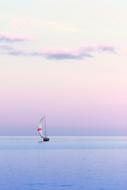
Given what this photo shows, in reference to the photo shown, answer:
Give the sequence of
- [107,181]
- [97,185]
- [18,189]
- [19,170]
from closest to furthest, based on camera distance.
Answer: [18,189], [97,185], [107,181], [19,170]

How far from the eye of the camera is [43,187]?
67.1 meters

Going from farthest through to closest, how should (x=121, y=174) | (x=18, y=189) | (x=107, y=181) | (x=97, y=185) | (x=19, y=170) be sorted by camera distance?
1. (x=19, y=170)
2. (x=121, y=174)
3. (x=107, y=181)
4. (x=97, y=185)
5. (x=18, y=189)

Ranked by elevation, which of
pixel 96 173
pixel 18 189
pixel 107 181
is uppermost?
pixel 96 173

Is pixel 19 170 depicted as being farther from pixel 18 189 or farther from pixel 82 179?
pixel 18 189

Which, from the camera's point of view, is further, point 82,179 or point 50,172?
point 50,172

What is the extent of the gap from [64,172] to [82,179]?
33.1 feet

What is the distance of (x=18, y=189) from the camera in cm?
6444

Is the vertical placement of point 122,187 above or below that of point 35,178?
below

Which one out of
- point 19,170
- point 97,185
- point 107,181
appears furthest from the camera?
→ point 19,170

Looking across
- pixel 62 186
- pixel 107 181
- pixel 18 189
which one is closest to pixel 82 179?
pixel 107 181

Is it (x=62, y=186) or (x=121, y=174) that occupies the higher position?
(x=121, y=174)

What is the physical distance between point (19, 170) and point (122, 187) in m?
28.2

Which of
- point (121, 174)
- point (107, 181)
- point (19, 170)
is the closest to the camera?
point (107, 181)

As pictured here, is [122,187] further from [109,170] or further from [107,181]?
[109,170]
